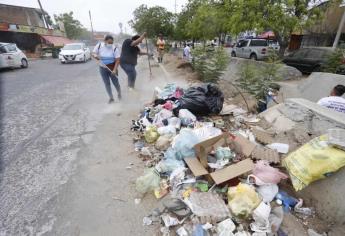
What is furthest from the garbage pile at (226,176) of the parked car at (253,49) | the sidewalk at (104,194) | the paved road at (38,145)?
the parked car at (253,49)

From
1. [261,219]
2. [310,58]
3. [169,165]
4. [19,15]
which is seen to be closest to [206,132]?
[169,165]

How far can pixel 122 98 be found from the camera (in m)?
6.39

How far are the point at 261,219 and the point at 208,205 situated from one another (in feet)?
1.68

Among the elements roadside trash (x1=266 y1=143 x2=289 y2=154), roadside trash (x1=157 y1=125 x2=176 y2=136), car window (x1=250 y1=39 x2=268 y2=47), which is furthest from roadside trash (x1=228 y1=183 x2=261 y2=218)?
car window (x1=250 y1=39 x2=268 y2=47)

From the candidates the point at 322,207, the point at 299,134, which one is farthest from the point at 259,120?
the point at 322,207

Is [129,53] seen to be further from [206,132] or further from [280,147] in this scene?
[280,147]

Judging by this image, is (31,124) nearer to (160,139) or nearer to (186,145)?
(160,139)

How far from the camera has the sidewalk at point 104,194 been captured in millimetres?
2240

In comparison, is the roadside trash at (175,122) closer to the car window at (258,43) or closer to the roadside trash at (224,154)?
the roadside trash at (224,154)

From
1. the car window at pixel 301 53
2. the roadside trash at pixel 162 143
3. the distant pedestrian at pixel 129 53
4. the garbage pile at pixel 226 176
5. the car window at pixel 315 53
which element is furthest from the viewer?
the car window at pixel 301 53

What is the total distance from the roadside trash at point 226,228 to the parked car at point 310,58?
9.74 m

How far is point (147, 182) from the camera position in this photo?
271 cm

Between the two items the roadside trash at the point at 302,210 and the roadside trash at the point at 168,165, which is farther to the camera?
the roadside trash at the point at 168,165

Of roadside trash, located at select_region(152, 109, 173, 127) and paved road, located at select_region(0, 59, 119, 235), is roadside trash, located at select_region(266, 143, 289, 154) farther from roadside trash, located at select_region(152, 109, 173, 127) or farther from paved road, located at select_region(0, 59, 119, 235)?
paved road, located at select_region(0, 59, 119, 235)
